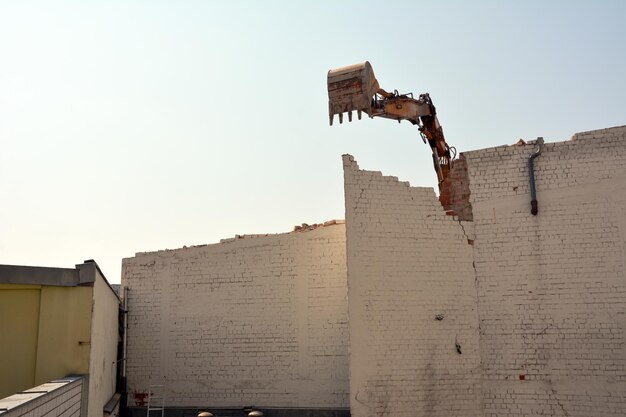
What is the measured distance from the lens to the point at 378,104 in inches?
538

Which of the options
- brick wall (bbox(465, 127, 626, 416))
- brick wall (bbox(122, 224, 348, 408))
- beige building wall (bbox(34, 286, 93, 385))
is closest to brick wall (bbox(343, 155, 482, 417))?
brick wall (bbox(465, 127, 626, 416))

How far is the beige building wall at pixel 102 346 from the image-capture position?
887 cm

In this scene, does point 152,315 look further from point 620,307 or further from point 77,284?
point 620,307

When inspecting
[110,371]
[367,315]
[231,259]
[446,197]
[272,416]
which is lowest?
[272,416]

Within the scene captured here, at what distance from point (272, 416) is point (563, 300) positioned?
667 cm

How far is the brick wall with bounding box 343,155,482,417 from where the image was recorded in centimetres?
1115

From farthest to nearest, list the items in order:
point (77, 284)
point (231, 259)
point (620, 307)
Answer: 1. point (231, 259)
2. point (620, 307)
3. point (77, 284)

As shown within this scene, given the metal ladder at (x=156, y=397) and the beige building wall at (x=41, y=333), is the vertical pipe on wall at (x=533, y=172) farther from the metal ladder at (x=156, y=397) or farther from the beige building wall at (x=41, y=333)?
the metal ladder at (x=156, y=397)

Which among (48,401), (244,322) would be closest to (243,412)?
(244,322)

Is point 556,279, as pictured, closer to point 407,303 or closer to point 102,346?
point 407,303

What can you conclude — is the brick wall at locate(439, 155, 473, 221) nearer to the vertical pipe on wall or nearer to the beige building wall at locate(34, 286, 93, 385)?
the vertical pipe on wall

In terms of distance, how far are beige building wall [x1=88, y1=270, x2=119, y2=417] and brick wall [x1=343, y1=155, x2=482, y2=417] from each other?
175 inches

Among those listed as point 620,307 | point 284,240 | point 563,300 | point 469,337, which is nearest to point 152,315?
point 284,240

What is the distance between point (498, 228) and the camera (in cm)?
1173
